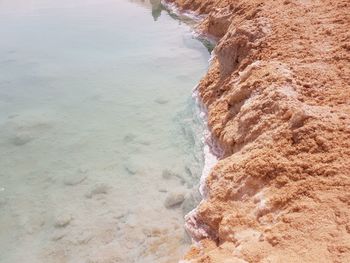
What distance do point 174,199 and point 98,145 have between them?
3130 mm

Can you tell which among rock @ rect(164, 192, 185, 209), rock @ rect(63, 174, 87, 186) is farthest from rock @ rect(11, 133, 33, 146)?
rock @ rect(164, 192, 185, 209)

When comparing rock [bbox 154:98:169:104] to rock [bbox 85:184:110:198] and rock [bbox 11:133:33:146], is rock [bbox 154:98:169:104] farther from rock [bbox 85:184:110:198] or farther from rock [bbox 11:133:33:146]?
rock [bbox 85:184:110:198]

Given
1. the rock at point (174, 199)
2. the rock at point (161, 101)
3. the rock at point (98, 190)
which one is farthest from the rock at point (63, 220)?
the rock at point (161, 101)

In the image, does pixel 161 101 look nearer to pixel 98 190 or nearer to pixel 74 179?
pixel 74 179

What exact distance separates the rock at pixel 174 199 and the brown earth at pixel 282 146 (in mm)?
1307

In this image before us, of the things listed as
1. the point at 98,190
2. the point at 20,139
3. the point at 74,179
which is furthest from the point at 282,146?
the point at 20,139

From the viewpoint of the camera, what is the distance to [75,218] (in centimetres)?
764

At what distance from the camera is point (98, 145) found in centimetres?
993

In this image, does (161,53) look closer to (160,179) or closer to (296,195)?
(160,179)

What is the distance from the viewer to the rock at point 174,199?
25.1 feet

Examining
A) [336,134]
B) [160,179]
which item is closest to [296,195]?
[336,134]

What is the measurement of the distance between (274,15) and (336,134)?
5543 mm

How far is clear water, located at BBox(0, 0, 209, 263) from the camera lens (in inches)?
281

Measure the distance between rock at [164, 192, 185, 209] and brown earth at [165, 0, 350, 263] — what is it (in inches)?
51.5
